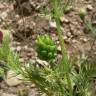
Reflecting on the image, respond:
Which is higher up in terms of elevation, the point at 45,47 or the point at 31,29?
the point at 45,47

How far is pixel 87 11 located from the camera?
2.57 m

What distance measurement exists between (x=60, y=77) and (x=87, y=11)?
1070mm

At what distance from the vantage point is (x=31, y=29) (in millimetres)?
2475

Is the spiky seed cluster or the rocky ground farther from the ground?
the spiky seed cluster

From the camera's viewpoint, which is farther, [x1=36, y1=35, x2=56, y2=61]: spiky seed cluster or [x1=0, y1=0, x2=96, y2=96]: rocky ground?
[x1=0, y1=0, x2=96, y2=96]: rocky ground

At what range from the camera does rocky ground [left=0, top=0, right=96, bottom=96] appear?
2.19 m

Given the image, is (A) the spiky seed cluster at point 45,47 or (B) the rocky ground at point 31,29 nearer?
(A) the spiky seed cluster at point 45,47

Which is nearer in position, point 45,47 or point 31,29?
point 45,47

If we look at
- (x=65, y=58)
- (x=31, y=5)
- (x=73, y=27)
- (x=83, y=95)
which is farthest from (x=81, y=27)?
(x=65, y=58)

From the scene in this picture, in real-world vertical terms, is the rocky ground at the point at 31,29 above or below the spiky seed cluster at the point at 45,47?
below

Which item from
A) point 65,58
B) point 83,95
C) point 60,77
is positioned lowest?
point 83,95

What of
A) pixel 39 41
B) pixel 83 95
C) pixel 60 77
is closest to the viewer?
pixel 39 41

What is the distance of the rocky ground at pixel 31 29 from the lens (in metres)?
2.19

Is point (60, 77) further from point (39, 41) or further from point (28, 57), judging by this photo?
point (28, 57)
